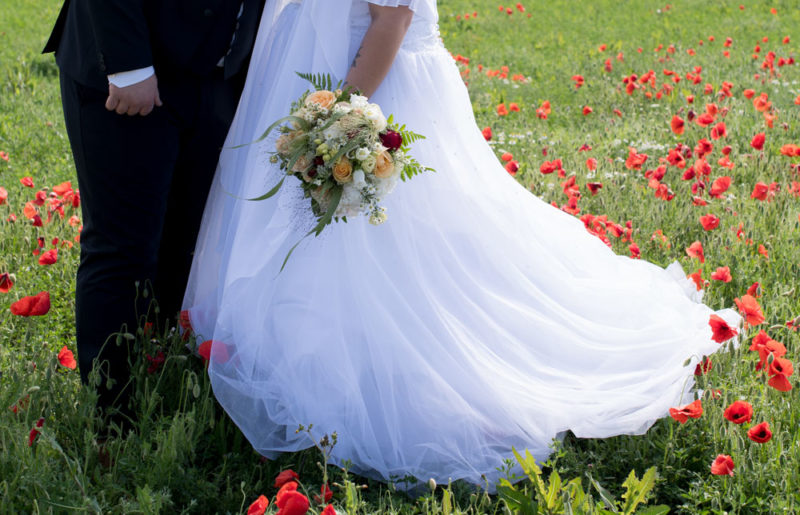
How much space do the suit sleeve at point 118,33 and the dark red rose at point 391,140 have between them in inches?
35.4

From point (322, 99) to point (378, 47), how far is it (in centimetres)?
40

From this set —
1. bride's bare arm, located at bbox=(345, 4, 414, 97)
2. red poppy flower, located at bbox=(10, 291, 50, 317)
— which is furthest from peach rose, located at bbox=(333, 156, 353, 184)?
red poppy flower, located at bbox=(10, 291, 50, 317)

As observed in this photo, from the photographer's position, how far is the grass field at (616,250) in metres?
2.42

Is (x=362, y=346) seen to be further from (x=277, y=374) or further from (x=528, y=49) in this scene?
(x=528, y=49)

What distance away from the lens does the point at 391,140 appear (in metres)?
2.32

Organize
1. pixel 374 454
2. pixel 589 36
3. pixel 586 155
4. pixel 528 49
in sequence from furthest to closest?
pixel 589 36 → pixel 528 49 → pixel 586 155 → pixel 374 454

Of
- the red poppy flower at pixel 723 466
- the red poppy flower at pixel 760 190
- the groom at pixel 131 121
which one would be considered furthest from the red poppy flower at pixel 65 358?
the red poppy flower at pixel 760 190

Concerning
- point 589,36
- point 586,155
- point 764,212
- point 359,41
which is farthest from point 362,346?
point 589,36

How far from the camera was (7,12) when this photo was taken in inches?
475

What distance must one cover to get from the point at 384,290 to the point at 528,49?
8608 mm

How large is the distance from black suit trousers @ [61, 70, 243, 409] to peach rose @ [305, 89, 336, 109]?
0.71 meters

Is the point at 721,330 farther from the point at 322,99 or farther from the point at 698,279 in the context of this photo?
the point at 322,99

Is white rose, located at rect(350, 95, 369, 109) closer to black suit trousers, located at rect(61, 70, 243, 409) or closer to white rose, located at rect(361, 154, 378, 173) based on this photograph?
white rose, located at rect(361, 154, 378, 173)

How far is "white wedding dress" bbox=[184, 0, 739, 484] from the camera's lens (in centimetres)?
270
